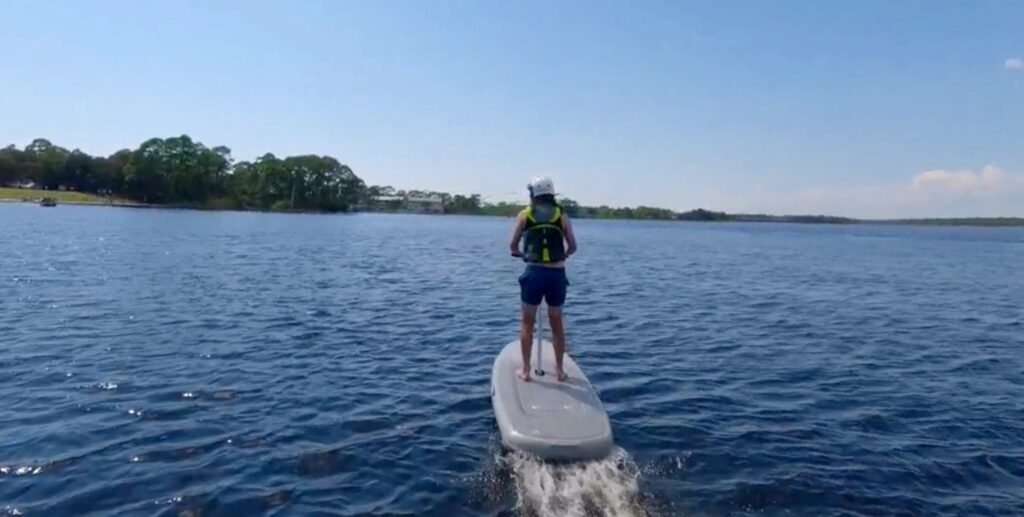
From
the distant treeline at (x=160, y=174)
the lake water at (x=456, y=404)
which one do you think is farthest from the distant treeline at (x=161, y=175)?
the lake water at (x=456, y=404)

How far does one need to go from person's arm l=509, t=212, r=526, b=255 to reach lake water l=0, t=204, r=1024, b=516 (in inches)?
99.2

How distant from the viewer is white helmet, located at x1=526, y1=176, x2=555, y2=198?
9.27 m

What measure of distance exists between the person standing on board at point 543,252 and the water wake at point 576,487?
196 cm

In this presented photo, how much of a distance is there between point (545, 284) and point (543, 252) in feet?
1.53

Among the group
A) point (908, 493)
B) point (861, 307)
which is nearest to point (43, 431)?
point (908, 493)

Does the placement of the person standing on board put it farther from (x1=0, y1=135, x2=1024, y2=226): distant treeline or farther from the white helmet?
(x1=0, y1=135, x2=1024, y2=226): distant treeline

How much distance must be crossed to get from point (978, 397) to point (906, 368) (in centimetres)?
203

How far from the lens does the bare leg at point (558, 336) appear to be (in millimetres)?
9680

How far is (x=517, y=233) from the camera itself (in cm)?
949

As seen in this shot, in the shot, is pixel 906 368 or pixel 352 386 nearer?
pixel 352 386

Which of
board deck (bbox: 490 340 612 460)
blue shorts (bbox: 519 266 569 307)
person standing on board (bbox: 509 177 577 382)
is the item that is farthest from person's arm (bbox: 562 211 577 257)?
board deck (bbox: 490 340 612 460)

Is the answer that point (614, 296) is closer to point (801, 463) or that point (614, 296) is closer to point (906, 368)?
point (906, 368)

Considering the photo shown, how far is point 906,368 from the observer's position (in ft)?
46.3

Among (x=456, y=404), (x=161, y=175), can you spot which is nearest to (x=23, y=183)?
(x=161, y=175)
